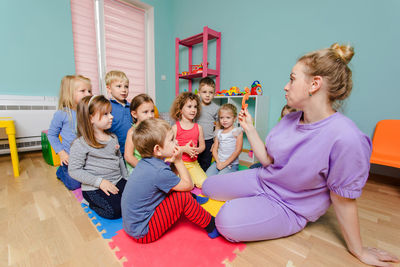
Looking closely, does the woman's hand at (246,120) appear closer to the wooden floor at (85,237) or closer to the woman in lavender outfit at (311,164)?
the woman in lavender outfit at (311,164)

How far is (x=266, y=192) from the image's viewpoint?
1118 mm

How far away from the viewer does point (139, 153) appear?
112 centimetres

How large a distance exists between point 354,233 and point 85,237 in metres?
1.31

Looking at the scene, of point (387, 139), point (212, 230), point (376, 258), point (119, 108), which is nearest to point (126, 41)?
point (119, 108)

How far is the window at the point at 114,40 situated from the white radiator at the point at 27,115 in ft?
2.52

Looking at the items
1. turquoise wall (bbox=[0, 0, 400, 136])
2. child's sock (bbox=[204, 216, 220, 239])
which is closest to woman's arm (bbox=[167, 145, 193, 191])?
child's sock (bbox=[204, 216, 220, 239])

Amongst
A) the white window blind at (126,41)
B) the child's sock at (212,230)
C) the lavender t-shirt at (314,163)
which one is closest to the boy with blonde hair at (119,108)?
the child's sock at (212,230)

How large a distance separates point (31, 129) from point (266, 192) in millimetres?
2855

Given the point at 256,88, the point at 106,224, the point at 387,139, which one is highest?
the point at 256,88

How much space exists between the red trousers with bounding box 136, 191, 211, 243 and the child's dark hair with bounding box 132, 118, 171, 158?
248mm

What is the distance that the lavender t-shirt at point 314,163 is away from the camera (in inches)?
31.9

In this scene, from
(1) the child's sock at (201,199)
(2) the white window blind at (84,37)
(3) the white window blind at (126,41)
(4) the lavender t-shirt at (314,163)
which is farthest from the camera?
(3) the white window blind at (126,41)

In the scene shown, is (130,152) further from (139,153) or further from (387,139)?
(387,139)

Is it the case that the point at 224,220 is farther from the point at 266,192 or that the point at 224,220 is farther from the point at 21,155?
the point at 21,155
